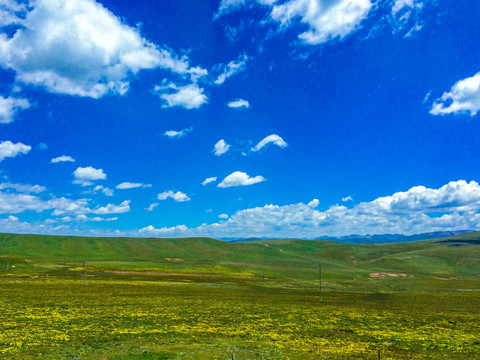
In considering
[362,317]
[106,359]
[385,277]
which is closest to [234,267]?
[385,277]

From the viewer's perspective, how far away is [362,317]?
5972 centimetres

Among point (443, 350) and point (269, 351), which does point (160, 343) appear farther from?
point (443, 350)

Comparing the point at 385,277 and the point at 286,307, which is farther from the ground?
the point at 286,307

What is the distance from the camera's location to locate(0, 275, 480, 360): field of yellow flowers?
3425cm

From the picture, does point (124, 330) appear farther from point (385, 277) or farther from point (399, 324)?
point (385, 277)

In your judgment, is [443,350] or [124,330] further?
[124,330]

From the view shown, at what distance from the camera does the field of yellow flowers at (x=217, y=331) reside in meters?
34.2

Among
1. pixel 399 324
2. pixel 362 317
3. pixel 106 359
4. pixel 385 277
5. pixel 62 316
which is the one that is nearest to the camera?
pixel 106 359

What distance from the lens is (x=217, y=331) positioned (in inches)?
1737

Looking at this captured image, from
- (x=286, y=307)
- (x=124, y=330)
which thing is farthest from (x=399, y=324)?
(x=124, y=330)

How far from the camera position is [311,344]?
1560 inches

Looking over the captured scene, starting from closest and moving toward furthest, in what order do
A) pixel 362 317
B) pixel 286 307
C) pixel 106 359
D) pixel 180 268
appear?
pixel 106 359 → pixel 362 317 → pixel 286 307 → pixel 180 268

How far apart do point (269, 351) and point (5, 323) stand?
36.0 meters

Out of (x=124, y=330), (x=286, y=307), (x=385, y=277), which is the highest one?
(x=124, y=330)
